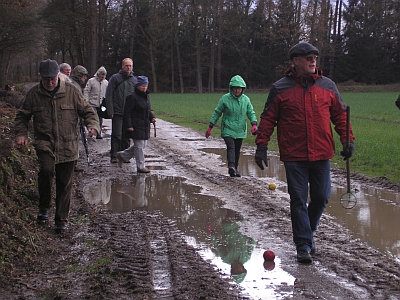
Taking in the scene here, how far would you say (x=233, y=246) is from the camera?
620cm

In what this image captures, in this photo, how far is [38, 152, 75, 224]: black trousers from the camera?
21.2 ft

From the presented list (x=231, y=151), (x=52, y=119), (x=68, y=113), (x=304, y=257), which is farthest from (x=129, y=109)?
(x=304, y=257)

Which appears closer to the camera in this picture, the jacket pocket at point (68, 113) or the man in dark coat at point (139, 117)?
the jacket pocket at point (68, 113)

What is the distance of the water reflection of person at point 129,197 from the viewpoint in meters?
8.21

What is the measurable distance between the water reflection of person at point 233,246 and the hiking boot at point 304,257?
527mm

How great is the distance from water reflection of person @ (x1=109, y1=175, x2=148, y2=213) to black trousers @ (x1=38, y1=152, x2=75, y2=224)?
4.60ft

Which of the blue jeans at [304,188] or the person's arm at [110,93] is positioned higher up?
the person's arm at [110,93]

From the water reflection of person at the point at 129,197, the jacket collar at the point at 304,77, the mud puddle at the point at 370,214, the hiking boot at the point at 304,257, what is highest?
the jacket collar at the point at 304,77

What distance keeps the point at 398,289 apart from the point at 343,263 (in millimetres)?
797

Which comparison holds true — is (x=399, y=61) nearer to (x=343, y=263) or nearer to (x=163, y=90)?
(x=163, y=90)

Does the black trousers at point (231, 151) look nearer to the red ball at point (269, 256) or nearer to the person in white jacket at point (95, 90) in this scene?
the red ball at point (269, 256)

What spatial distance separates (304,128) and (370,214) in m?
2.69

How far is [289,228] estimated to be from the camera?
270 inches

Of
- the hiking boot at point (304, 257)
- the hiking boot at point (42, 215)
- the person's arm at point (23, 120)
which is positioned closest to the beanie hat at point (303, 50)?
the hiking boot at point (304, 257)
